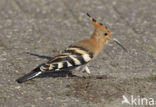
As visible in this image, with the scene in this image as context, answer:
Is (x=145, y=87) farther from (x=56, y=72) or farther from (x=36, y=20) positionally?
(x=36, y=20)

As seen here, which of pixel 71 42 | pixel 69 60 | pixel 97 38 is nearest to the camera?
pixel 69 60

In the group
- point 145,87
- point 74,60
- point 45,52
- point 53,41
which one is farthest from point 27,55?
point 145,87

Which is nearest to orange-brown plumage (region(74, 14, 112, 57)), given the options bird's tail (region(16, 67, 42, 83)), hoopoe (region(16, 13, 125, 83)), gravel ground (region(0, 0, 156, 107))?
hoopoe (region(16, 13, 125, 83))

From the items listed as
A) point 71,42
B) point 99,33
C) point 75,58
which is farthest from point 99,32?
point 71,42

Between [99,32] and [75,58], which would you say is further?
[99,32]

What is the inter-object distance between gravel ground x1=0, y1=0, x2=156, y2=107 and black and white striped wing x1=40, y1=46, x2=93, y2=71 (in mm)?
249

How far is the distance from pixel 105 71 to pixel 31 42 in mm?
1429

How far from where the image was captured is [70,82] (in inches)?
196

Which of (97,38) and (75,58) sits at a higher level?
(97,38)

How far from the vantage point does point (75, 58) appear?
489cm

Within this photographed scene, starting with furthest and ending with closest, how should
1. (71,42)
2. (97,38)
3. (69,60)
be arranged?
1. (71,42)
2. (97,38)
3. (69,60)

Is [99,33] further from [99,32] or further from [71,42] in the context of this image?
[71,42]

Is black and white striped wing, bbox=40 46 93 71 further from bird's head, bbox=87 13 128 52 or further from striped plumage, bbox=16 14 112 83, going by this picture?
bird's head, bbox=87 13 128 52

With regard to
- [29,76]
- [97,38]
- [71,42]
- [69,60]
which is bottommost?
[29,76]
